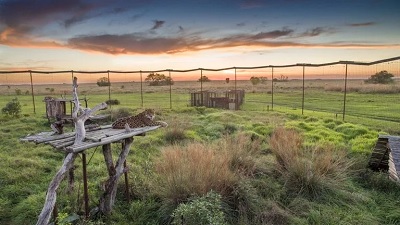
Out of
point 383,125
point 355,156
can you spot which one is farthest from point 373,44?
point 355,156

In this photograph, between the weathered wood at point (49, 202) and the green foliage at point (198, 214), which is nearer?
the weathered wood at point (49, 202)

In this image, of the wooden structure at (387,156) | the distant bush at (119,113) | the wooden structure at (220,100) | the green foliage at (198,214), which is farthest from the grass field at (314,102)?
the green foliage at (198,214)

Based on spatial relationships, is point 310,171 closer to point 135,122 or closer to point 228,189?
point 228,189

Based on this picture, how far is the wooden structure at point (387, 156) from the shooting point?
5.28 meters

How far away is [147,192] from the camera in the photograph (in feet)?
16.1

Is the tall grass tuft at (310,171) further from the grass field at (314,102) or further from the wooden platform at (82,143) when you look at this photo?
the grass field at (314,102)

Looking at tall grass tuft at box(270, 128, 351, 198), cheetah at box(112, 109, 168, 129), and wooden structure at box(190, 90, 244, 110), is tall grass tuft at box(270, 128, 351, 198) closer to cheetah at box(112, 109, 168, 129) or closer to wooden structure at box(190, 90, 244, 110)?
cheetah at box(112, 109, 168, 129)

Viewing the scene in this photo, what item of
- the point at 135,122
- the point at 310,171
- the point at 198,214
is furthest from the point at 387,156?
the point at 135,122

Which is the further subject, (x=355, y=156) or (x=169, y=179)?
(x=355, y=156)

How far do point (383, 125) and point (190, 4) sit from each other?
881 cm

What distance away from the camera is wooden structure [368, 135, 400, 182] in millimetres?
5280

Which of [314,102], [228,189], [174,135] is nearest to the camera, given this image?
[228,189]

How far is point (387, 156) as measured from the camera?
605 cm

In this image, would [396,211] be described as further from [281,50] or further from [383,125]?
[281,50]
